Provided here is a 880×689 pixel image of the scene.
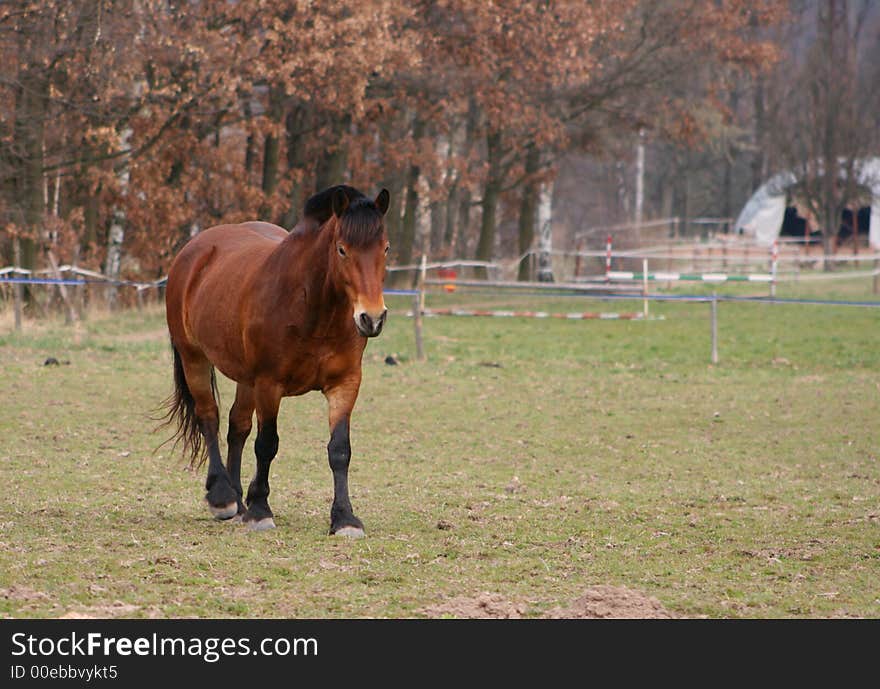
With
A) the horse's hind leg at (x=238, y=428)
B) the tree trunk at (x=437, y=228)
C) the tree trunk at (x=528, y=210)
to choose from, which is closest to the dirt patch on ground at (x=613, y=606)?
the horse's hind leg at (x=238, y=428)

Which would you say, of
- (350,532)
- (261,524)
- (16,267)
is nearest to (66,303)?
(16,267)

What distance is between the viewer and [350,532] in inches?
274

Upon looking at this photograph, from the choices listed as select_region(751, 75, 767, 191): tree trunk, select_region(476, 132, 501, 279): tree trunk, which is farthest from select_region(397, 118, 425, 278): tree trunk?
select_region(751, 75, 767, 191): tree trunk

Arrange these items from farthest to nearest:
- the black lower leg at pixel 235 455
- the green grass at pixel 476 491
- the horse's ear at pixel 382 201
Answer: the black lower leg at pixel 235 455 < the horse's ear at pixel 382 201 < the green grass at pixel 476 491

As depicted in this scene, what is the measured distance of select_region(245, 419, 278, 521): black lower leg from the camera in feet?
24.0

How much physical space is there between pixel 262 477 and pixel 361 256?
5.26 feet

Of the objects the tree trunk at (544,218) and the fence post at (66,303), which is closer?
the fence post at (66,303)

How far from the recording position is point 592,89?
31797 mm

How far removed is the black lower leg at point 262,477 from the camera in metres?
7.32

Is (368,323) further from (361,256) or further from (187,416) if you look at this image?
(187,416)

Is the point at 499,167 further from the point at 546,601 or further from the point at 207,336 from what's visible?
the point at 546,601

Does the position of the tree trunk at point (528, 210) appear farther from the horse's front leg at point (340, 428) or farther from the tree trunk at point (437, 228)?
the horse's front leg at point (340, 428)

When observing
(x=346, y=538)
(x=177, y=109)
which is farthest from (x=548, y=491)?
(x=177, y=109)
